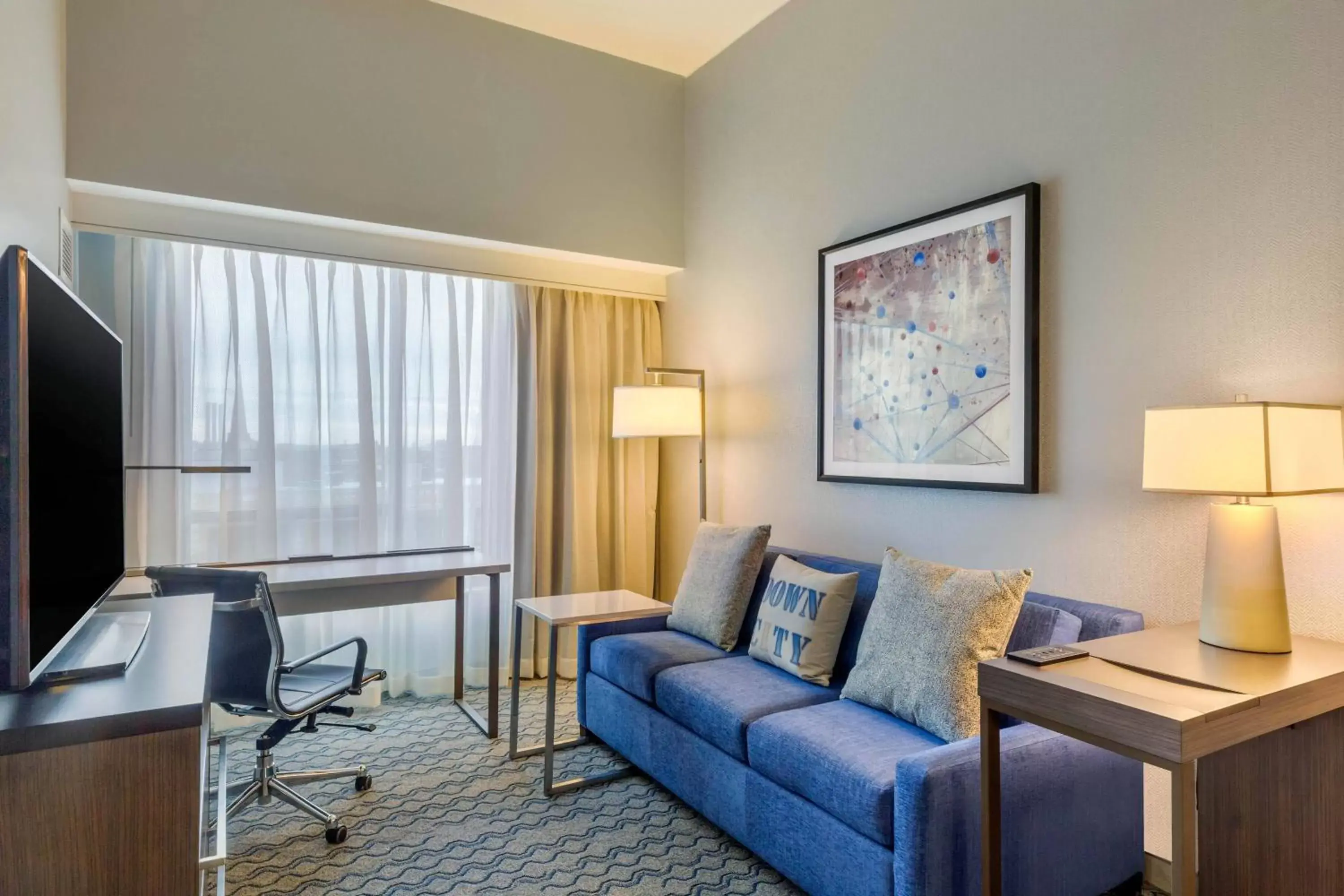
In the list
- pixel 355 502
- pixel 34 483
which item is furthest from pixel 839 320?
pixel 34 483

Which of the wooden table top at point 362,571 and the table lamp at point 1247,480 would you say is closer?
the table lamp at point 1247,480

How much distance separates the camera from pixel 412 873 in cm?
227

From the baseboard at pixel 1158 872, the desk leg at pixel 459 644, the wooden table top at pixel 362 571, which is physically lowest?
the baseboard at pixel 1158 872

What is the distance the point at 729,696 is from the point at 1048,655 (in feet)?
3.40

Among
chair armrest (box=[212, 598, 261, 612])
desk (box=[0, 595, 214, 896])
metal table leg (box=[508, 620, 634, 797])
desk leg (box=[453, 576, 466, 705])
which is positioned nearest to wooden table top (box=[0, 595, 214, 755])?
desk (box=[0, 595, 214, 896])

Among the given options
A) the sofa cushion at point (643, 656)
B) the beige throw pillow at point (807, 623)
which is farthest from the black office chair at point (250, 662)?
the beige throw pillow at point (807, 623)

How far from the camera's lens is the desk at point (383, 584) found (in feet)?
9.73

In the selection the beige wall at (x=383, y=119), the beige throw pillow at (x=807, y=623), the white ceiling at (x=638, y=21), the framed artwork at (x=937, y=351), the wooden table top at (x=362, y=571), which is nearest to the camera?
the framed artwork at (x=937, y=351)

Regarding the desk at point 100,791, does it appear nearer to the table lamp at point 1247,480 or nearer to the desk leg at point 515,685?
the desk leg at point 515,685

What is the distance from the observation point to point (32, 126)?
7.11 ft

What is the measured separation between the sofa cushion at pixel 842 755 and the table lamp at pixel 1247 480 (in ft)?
2.48

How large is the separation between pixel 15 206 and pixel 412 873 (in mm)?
2062

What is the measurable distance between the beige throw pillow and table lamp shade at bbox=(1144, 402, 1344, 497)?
1087 millimetres

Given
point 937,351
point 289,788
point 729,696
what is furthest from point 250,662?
point 937,351
